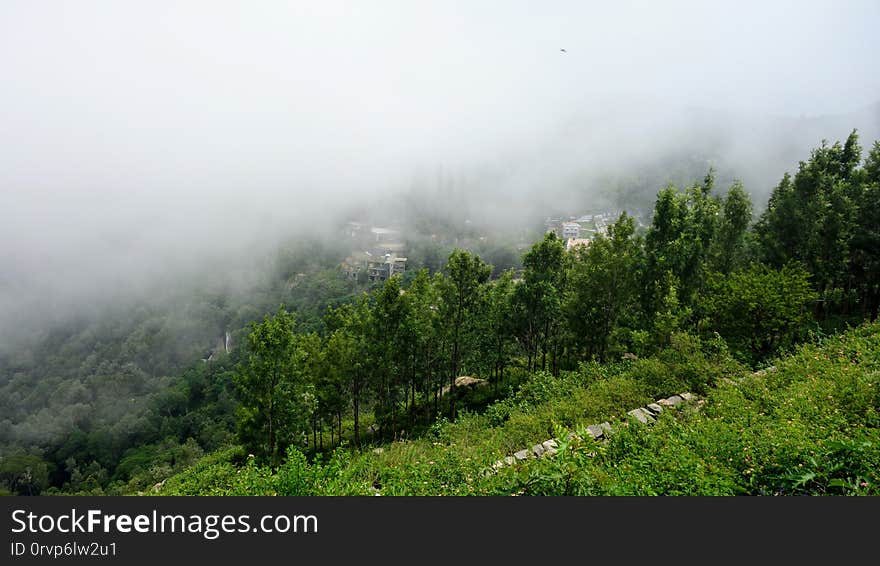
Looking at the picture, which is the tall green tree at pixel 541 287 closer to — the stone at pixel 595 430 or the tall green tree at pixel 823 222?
the stone at pixel 595 430

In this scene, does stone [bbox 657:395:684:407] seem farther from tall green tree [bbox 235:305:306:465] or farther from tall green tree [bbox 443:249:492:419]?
tall green tree [bbox 235:305:306:465]

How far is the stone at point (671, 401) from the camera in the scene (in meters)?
11.1

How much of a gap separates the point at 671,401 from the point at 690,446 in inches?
185

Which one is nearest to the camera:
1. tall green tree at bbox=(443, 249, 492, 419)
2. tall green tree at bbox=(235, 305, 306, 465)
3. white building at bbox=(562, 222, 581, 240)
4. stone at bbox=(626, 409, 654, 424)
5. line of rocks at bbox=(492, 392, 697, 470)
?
line of rocks at bbox=(492, 392, 697, 470)

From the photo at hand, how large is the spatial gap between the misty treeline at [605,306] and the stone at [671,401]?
3.14 metres

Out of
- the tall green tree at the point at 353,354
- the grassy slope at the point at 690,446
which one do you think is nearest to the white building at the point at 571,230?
the tall green tree at the point at 353,354

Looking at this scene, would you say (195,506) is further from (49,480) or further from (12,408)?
(12,408)

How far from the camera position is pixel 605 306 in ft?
64.1

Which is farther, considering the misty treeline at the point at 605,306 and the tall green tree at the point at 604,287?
the tall green tree at the point at 604,287

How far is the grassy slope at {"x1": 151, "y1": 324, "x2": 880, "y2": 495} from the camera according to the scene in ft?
17.6

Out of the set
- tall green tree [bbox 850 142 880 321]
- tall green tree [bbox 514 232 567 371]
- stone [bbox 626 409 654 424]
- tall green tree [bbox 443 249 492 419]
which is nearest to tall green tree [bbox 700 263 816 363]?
tall green tree [bbox 850 142 880 321]

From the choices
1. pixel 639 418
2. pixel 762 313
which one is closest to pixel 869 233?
pixel 762 313

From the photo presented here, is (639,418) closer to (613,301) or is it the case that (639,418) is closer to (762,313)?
(762,313)

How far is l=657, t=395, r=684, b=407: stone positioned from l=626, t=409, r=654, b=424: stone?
2.73 feet
